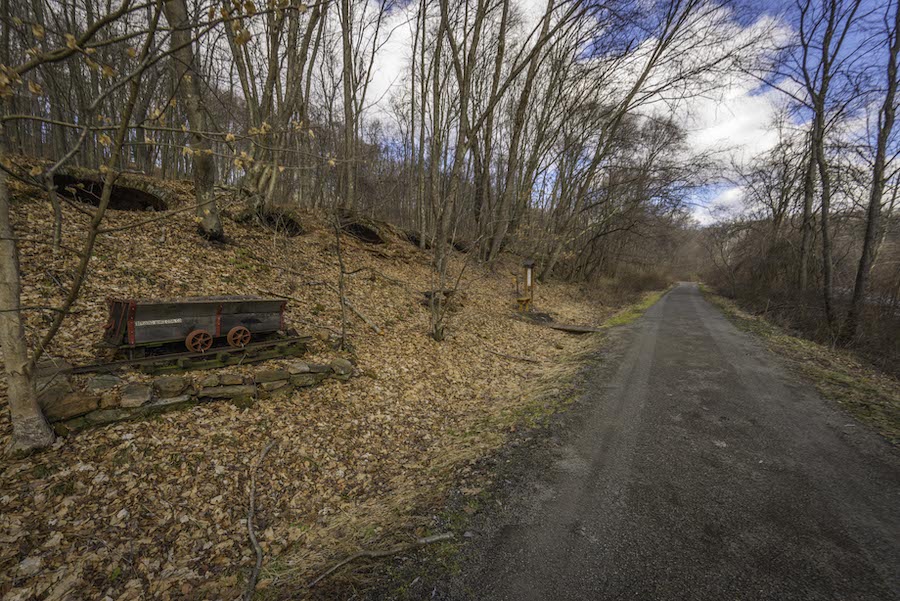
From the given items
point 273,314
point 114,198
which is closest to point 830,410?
point 273,314

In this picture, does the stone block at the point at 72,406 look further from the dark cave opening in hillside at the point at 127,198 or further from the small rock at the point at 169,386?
the dark cave opening in hillside at the point at 127,198

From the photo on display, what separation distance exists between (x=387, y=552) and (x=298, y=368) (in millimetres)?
3280

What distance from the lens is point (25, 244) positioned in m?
5.89

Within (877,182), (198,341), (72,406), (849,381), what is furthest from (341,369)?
(877,182)

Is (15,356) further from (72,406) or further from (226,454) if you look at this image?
(226,454)

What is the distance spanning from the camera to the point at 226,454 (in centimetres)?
387

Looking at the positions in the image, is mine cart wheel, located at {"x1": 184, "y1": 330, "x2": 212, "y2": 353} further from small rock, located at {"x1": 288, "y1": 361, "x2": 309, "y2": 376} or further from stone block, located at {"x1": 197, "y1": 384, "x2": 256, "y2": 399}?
small rock, located at {"x1": 288, "y1": 361, "x2": 309, "y2": 376}

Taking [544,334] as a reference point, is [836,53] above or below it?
above

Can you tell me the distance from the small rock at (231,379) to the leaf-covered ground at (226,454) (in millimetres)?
284

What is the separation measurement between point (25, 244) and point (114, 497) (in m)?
5.75

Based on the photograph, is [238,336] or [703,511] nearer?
[703,511]

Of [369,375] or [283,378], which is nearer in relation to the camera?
[283,378]

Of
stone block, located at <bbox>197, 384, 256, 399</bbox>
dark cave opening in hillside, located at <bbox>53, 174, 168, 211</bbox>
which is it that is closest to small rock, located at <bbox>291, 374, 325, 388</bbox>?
stone block, located at <bbox>197, 384, 256, 399</bbox>

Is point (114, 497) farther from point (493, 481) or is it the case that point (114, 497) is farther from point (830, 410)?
point (830, 410)
